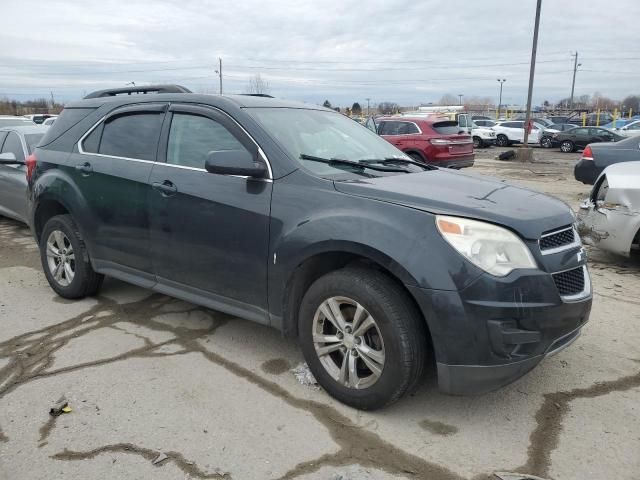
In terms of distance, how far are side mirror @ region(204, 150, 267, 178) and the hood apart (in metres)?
0.55

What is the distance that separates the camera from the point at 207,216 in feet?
11.6

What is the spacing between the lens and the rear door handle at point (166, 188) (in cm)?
372

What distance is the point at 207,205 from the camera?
3.53 meters

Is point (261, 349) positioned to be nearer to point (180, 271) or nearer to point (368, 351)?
point (180, 271)

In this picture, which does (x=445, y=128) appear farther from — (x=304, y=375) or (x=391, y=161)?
(x=304, y=375)

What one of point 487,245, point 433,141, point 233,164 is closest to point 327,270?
point 233,164

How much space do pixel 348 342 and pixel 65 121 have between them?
347 centimetres

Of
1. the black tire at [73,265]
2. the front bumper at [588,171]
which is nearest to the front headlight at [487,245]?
the black tire at [73,265]

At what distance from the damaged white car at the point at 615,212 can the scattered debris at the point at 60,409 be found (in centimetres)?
526

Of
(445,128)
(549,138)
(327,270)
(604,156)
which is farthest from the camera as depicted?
(549,138)

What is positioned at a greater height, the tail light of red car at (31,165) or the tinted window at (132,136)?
the tinted window at (132,136)

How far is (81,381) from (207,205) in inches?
54.2

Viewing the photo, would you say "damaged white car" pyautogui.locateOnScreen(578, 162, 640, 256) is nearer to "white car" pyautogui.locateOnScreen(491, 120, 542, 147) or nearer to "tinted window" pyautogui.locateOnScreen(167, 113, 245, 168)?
"tinted window" pyautogui.locateOnScreen(167, 113, 245, 168)

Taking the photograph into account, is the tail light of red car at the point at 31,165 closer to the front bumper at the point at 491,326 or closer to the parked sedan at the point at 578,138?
the front bumper at the point at 491,326
